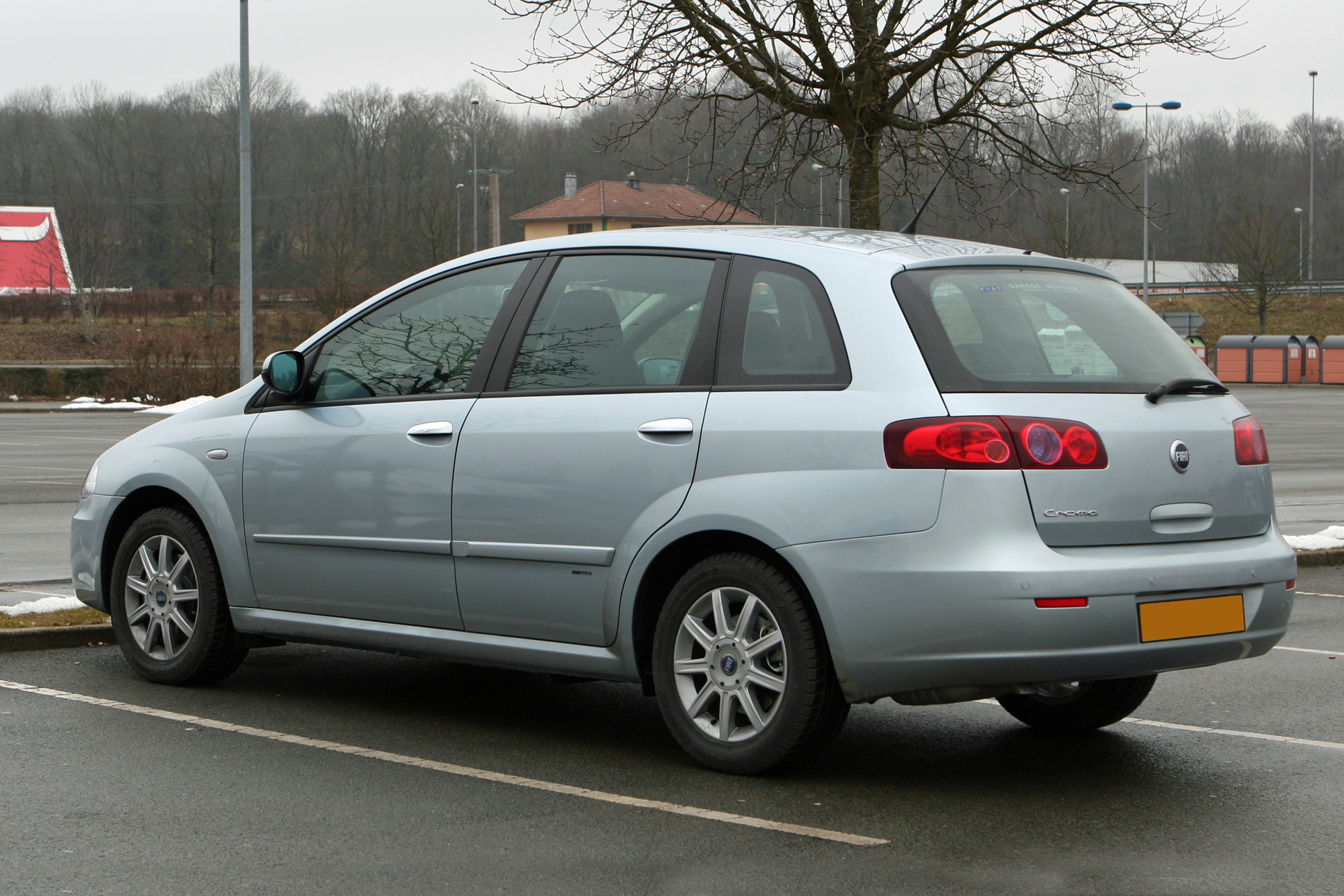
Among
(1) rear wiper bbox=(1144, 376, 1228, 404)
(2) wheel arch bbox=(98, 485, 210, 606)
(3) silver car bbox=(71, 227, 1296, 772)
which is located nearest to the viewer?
(3) silver car bbox=(71, 227, 1296, 772)

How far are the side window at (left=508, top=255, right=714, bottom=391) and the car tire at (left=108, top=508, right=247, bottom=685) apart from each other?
5.58 feet

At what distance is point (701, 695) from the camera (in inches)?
190

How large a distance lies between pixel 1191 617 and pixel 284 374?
134 inches

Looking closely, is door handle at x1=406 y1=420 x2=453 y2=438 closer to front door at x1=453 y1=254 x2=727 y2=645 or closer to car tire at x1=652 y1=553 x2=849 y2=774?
front door at x1=453 y1=254 x2=727 y2=645

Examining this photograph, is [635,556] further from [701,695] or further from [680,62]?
[680,62]

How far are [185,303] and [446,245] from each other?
1379cm

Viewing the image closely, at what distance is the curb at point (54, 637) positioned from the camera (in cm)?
695

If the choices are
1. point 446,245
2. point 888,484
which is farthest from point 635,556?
point 446,245

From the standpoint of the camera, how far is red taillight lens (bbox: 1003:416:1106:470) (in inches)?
170

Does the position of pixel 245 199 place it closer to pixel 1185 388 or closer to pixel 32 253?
pixel 1185 388

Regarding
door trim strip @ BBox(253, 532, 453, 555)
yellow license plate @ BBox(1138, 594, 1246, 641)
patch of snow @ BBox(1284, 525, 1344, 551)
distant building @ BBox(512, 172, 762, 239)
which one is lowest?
patch of snow @ BBox(1284, 525, 1344, 551)

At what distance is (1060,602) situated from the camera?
4.25m

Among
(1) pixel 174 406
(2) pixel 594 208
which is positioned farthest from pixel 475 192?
(2) pixel 594 208

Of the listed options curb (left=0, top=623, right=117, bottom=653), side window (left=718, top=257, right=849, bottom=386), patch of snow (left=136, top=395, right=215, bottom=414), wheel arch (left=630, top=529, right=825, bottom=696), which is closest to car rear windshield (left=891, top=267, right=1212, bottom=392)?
side window (left=718, top=257, right=849, bottom=386)
